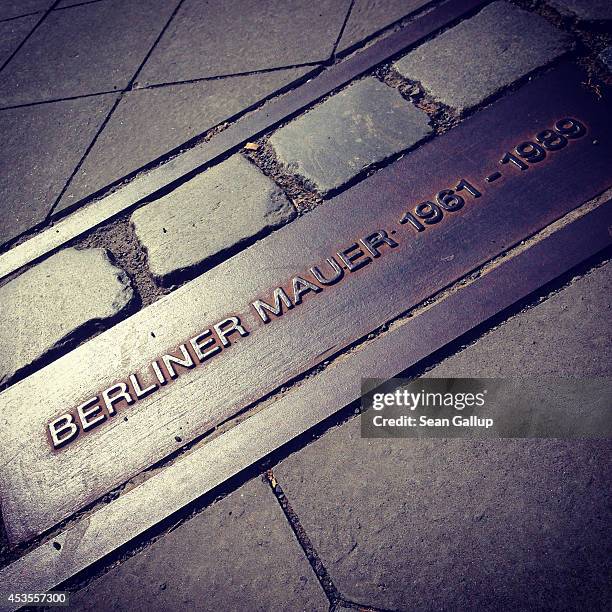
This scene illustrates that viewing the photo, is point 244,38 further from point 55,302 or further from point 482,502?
point 482,502

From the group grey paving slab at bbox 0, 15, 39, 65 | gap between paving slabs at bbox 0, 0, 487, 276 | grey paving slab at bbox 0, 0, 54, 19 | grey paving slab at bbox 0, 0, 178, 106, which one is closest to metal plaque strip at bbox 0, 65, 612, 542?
gap between paving slabs at bbox 0, 0, 487, 276

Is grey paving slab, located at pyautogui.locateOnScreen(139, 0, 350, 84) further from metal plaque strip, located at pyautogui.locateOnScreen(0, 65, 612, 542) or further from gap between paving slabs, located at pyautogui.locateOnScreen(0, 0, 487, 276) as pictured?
metal plaque strip, located at pyautogui.locateOnScreen(0, 65, 612, 542)

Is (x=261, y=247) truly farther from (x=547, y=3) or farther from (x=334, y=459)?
(x=547, y=3)

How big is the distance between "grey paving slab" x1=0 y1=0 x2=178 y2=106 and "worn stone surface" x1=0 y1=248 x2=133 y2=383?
1.27 meters

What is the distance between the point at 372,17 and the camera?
2.55m

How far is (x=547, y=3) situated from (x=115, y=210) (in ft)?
7.74

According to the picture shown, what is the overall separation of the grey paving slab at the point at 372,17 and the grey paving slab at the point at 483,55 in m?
0.30

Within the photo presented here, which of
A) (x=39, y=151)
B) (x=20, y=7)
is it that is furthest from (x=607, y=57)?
(x=20, y=7)

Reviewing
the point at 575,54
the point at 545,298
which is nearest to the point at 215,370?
the point at 545,298

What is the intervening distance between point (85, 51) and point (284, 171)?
6.02 feet

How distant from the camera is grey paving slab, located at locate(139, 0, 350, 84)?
8.38ft

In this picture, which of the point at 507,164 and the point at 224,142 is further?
the point at 224,142

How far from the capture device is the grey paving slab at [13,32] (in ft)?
10.6

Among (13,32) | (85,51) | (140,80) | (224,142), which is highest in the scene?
(13,32)
